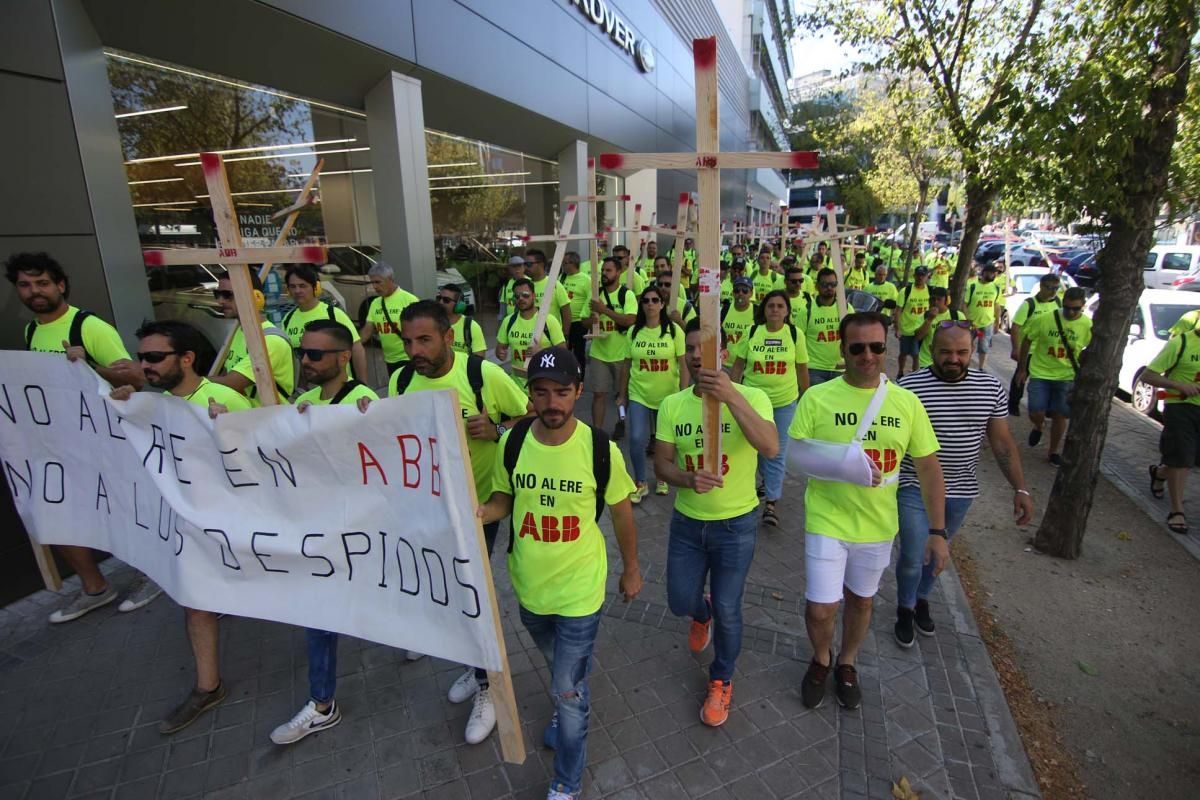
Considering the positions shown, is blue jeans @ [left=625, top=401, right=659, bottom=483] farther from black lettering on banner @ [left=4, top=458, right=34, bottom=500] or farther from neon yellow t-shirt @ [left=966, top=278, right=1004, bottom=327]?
neon yellow t-shirt @ [left=966, top=278, right=1004, bottom=327]

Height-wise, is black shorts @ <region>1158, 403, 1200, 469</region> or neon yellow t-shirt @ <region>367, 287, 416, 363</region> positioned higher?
neon yellow t-shirt @ <region>367, 287, 416, 363</region>

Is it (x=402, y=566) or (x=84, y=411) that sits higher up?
(x=84, y=411)

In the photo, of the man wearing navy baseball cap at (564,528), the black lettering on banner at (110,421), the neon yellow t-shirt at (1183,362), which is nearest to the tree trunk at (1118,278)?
the neon yellow t-shirt at (1183,362)

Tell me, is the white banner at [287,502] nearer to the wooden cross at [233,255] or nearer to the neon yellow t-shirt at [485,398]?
the wooden cross at [233,255]

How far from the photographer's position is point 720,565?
3266 mm

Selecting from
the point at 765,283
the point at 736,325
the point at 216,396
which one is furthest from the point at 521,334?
the point at 765,283

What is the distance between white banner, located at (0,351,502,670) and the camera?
2604mm

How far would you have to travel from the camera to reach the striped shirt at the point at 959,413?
12.3 ft

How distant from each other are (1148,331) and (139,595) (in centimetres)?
1238

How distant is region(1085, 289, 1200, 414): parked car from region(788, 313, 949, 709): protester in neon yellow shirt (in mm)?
8181

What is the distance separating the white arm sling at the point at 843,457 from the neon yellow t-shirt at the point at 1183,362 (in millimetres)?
4051

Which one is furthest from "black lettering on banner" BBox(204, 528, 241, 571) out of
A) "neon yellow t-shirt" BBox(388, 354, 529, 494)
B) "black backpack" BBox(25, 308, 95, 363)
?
"black backpack" BBox(25, 308, 95, 363)

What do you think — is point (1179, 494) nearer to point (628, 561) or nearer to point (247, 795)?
point (628, 561)

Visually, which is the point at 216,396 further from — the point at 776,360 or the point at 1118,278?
the point at 1118,278
